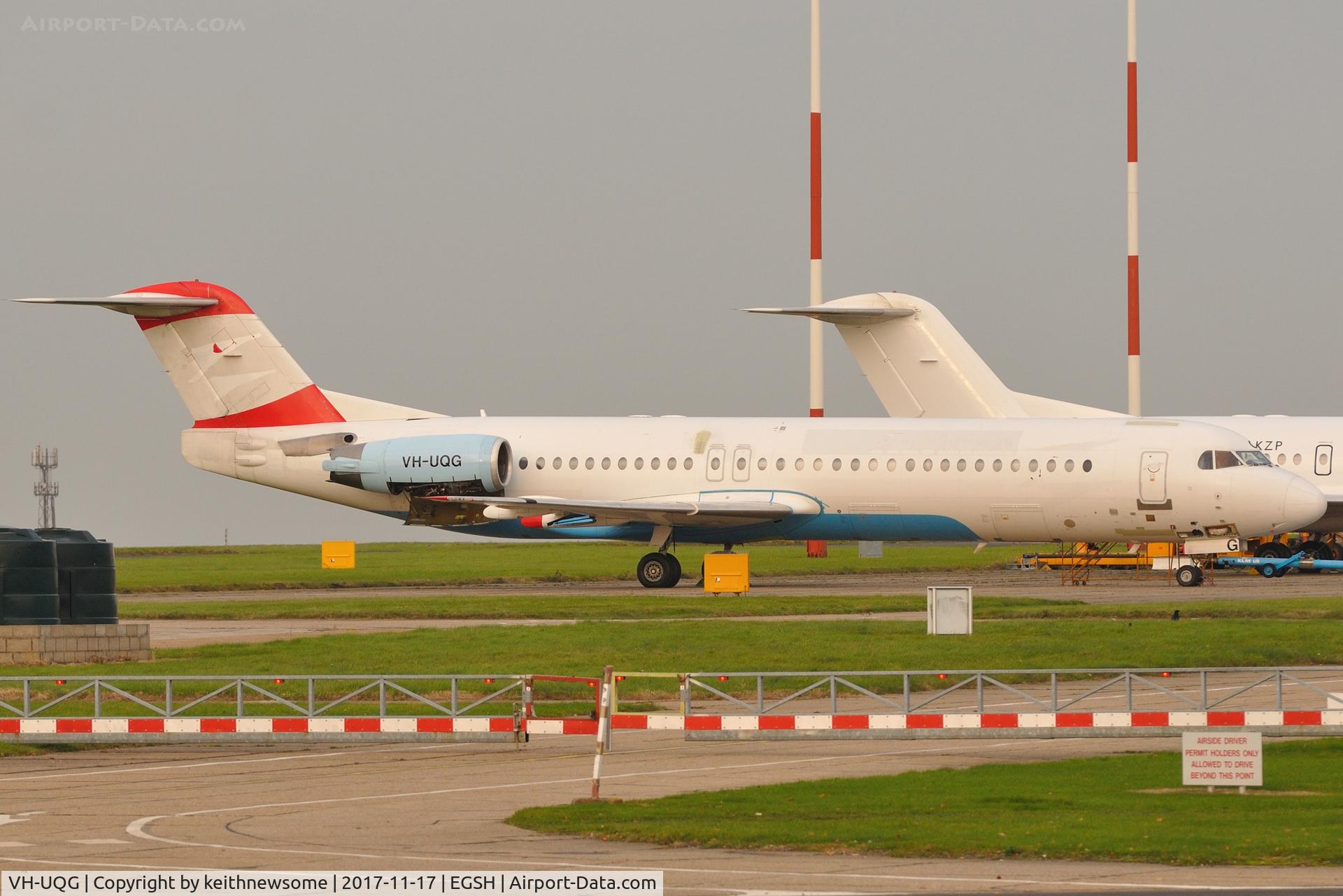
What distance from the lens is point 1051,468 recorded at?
1613 inches

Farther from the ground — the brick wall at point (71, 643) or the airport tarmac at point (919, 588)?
the brick wall at point (71, 643)

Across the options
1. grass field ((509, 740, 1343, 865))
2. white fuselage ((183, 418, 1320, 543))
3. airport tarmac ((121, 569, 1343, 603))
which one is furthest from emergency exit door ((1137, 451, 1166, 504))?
grass field ((509, 740, 1343, 865))

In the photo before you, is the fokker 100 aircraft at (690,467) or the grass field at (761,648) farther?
the fokker 100 aircraft at (690,467)

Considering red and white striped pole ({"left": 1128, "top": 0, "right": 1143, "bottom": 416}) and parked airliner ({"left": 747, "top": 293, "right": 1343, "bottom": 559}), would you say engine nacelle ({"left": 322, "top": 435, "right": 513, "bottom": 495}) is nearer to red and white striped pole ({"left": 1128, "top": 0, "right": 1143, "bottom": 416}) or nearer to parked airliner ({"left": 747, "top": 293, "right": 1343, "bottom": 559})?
parked airliner ({"left": 747, "top": 293, "right": 1343, "bottom": 559})

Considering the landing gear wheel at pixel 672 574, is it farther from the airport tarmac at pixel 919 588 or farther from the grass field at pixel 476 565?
the grass field at pixel 476 565

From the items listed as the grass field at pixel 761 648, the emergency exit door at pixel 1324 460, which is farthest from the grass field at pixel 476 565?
the grass field at pixel 761 648

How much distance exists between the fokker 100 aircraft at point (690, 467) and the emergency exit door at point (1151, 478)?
0.11 feet

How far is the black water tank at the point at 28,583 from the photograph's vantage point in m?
27.7

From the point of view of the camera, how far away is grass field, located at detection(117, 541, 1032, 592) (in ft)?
166

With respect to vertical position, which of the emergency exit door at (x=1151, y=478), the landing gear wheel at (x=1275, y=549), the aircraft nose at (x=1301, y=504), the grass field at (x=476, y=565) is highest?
the emergency exit door at (x=1151, y=478)

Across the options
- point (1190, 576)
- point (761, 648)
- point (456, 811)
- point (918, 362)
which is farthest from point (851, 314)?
point (456, 811)

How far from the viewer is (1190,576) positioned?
1722 inches

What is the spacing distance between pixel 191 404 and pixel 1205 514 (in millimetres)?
24537

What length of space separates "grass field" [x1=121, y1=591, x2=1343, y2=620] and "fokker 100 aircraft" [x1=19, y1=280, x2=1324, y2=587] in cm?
241
